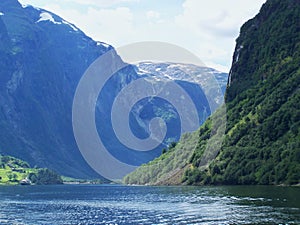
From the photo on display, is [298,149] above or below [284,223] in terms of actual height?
above

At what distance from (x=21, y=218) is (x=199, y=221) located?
3799cm

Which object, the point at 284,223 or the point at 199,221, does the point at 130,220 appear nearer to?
the point at 199,221

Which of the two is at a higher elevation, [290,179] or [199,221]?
[290,179]

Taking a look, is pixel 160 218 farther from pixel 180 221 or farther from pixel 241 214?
pixel 241 214


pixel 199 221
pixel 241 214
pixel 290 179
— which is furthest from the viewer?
pixel 290 179

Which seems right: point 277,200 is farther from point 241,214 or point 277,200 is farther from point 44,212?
point 44,212

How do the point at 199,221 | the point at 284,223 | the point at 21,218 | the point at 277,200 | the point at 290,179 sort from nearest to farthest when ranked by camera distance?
1. the point at 284,223
2. the point at 199,221
3. the point at 21,218
4. the point at 277,200
5. the point at 290,179

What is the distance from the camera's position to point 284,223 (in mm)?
82312

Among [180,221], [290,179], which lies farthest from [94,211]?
[290,179]

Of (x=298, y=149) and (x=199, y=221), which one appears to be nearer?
(x=199, y=221)

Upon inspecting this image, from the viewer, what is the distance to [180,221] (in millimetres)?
92438

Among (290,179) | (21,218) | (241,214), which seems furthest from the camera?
(290,179)

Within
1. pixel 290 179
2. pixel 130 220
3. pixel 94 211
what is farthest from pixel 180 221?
pixel 290 179

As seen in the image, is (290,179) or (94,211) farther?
(290,179)
